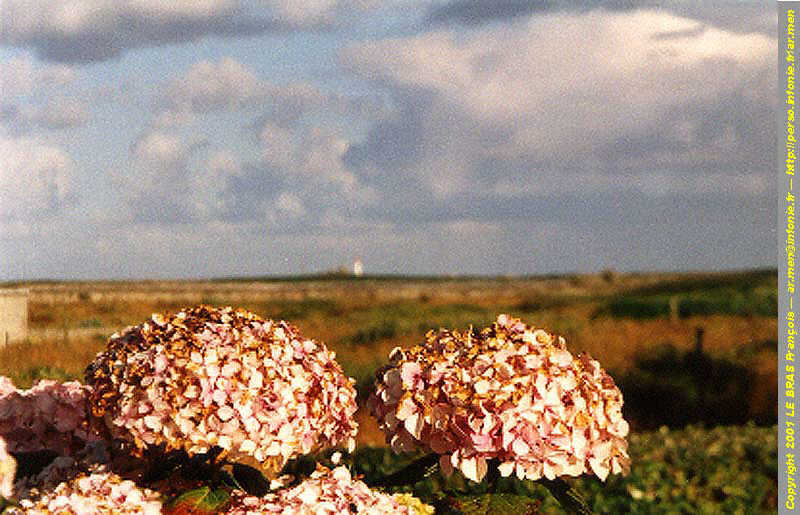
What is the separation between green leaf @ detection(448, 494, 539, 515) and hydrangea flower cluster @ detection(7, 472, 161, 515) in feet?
2.82

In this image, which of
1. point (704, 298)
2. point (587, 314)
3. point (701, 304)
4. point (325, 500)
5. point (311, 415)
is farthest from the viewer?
point (704, 298)

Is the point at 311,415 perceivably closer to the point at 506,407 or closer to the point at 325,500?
the point at 325,500

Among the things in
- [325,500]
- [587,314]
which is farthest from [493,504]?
[587,314]

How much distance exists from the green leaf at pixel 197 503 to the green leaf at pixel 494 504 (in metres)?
0.65

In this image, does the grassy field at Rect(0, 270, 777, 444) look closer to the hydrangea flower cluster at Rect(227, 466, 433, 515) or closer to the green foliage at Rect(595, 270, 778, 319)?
the green foliage at Rect(595, 270, 778, 319)

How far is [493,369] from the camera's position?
277cm

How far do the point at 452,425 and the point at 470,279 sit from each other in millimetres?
8571

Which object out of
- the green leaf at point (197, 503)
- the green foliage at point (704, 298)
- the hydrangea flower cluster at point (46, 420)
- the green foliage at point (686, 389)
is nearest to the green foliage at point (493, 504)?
the green leaf at point (197, 503)

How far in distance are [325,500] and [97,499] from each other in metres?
0.66

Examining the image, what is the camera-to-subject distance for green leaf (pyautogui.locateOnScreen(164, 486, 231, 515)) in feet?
9.07

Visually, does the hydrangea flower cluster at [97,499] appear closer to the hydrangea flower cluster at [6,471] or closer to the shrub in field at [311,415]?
the shrub in field at [311,415]

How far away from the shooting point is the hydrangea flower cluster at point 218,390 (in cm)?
277

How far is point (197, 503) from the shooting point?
277 centimetres

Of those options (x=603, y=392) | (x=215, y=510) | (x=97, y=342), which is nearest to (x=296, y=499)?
(x=215, y=510)
